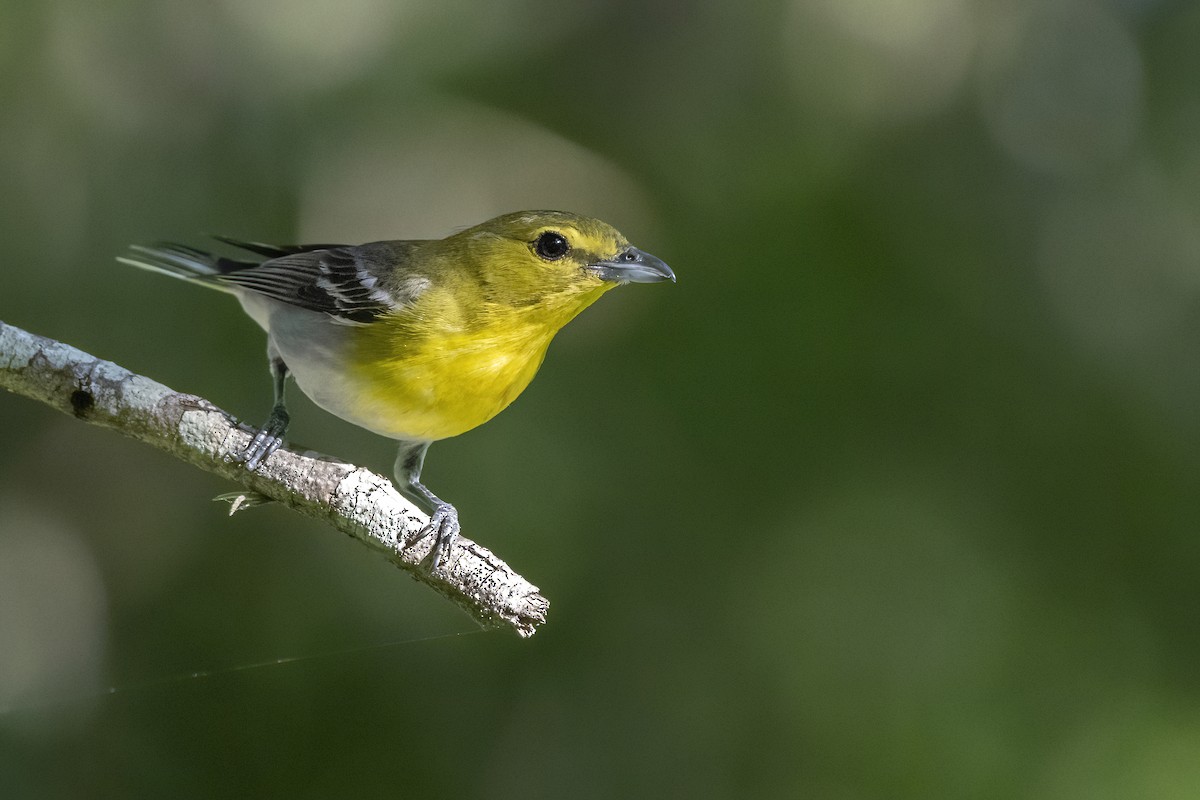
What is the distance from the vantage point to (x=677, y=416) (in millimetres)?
5145

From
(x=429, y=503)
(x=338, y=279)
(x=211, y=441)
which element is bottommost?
(x=429, y=503)

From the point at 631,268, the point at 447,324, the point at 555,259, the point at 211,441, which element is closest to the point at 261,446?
the point at 211,441

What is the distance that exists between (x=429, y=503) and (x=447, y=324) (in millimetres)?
541

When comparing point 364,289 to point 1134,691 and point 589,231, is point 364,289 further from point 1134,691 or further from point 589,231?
point 1134,691

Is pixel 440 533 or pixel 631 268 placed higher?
pixel 631 268

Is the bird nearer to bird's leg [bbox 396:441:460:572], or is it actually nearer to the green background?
bird's leg [bbox 396:441:460:572]

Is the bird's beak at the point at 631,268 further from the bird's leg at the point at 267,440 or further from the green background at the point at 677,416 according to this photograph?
the green background at the point at 677,416

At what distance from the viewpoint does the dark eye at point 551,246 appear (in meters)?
2.58

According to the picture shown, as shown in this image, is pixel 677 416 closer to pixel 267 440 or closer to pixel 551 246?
pixel 551 246

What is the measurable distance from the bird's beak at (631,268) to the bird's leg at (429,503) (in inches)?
26.6

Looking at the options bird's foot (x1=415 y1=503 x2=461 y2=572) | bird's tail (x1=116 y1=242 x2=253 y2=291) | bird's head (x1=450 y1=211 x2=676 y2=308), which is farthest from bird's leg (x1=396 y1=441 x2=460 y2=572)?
bird's tail (x1=116 y1=242 x2=253 y2=291)

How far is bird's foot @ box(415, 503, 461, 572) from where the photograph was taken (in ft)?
Result: 7.26

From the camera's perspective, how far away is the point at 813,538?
5023mm

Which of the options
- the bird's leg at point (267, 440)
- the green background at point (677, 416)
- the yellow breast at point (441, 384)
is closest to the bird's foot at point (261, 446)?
the bird's leg at point (267, 440)
